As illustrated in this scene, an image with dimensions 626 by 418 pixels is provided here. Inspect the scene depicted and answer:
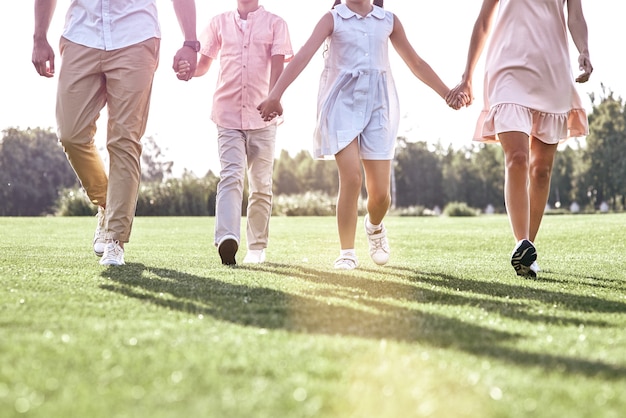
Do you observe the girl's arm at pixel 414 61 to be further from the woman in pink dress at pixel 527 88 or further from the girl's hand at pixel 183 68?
the girl's hand at pixel 183 68

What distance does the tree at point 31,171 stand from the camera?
5972 cm

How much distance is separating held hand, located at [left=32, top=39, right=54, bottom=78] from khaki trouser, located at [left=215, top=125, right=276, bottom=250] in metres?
1.39

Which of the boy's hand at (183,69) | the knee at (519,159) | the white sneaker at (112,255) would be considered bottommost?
the white sneaker at (112,255)

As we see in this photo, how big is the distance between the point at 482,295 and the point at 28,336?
2263mm

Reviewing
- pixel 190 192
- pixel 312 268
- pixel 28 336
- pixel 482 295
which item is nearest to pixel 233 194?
pixel 312 268

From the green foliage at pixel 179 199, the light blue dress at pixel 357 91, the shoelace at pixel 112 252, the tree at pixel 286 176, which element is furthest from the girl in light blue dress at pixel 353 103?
the tree at pixel 286 176

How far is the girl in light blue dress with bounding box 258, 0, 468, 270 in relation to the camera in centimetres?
532

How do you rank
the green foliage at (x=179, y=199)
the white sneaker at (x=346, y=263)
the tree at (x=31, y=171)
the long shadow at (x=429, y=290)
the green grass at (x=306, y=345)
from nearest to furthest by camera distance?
the green grass at (x=306, y=345), the long shadow at (x=429, y=290), the white sneaker at (x=346, y=263), the green foliage at (x=179, y=199), the tree at (x=31, y=171)

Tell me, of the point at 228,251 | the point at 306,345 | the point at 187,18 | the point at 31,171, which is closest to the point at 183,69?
the point at 187,18

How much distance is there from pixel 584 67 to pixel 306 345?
3.63m

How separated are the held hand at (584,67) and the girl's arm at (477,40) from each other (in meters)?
0.70

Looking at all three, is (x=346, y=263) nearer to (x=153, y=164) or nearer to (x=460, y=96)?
(x=460, y=96)

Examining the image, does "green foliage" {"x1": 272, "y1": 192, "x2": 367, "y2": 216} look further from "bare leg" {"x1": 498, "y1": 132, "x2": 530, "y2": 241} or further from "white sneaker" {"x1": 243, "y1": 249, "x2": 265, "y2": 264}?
"bare leg" {"x1": 498, "y1": 132, "x2": 530, "y2": 241}

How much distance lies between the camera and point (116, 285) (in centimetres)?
402
